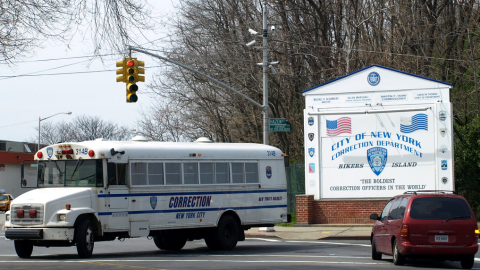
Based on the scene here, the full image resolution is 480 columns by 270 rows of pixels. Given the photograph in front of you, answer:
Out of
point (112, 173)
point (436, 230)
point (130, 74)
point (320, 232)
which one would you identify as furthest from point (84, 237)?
point (320, 232)

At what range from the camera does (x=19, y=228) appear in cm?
1389

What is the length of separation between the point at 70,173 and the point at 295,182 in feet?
47.8

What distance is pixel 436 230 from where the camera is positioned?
12.0 m

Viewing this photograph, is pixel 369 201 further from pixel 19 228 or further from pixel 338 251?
pixel 19 228

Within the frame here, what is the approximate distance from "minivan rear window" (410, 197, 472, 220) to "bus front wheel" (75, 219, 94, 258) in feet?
23.4

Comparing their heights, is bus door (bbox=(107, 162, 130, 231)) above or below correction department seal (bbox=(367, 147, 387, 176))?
below

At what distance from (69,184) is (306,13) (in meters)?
21.5

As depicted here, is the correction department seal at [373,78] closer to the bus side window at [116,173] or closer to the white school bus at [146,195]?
the white school bus at [146,195]

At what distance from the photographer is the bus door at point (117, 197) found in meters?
14.6

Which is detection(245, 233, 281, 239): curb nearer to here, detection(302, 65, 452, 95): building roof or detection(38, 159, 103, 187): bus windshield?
detection(302, 65, 452, 95): building roof

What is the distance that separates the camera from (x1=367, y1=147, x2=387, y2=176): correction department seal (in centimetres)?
2342

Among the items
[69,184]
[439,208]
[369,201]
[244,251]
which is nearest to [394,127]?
[369,201]

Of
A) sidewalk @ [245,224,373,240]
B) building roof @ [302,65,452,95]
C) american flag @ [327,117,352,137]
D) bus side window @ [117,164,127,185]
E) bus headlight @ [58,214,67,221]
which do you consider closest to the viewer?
bus headlight @ [58,214,67,221]

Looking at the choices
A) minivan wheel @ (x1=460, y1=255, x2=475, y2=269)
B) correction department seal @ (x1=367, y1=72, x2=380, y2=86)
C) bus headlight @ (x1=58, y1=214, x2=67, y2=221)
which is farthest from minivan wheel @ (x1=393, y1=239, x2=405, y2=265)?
correction department seal @ (x1=367, y1=72, x2=380, y2=86)
